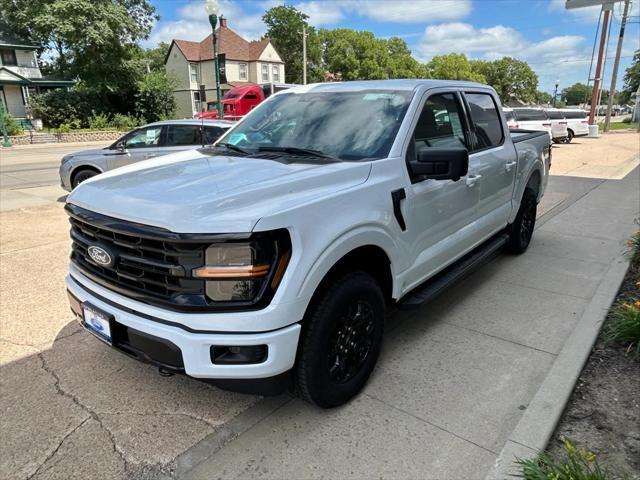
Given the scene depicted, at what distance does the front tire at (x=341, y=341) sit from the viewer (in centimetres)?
255

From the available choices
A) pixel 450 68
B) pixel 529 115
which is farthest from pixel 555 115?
pixel 450 68

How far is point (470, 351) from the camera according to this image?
3.64 meters

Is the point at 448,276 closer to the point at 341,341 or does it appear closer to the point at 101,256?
the point at 341,341

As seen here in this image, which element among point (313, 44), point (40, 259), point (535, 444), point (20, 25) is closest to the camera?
point (535, 444)

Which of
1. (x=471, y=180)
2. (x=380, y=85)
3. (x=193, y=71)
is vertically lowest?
(x=471, y=180)

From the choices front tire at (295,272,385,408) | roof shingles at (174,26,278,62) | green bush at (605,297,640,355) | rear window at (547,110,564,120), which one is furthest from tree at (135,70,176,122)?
green bush at (605,297,640,355)

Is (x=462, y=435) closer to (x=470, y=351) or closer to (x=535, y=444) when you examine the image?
(x=535, y=444)

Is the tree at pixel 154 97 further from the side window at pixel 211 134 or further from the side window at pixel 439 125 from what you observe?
the side window at pixel 439 125

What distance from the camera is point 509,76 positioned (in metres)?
93.1

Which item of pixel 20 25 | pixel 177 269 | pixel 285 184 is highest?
pixel 20 25

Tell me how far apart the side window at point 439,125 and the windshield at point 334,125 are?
0.61 feet

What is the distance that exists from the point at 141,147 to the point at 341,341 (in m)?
7.32

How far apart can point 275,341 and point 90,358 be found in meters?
1.91

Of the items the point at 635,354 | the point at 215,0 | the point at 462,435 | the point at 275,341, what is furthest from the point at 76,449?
the point at 215,0
